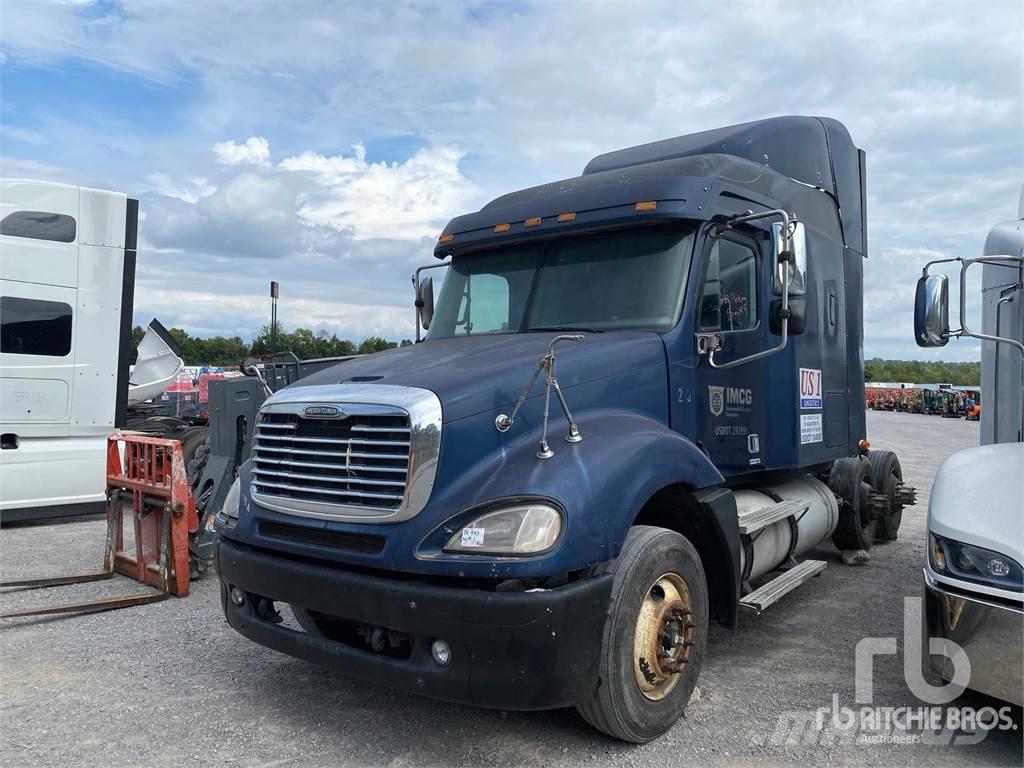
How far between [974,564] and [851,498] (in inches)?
160

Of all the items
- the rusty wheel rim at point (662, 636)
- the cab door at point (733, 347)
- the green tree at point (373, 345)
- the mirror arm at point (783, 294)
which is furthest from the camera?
the green tree at point (373, 345)

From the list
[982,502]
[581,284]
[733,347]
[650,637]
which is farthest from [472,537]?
[733,347]

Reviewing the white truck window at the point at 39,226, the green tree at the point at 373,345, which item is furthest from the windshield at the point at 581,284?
the green tree at the point at 373,345

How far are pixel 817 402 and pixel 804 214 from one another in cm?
142

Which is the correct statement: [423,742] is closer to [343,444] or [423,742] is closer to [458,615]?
[458,615]

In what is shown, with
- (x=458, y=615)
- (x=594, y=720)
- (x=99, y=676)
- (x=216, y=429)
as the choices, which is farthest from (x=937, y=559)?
(x=216, y=429)

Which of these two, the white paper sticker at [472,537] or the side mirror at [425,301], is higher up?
the side mirror at [425,301]

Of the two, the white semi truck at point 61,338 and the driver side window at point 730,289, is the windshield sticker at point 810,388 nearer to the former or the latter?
the driver side window at point 730,289

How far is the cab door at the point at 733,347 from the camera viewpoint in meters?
4.76

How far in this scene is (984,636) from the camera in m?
3.34

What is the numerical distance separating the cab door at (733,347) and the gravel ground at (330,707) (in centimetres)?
127

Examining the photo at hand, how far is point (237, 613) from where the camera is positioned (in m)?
4.10

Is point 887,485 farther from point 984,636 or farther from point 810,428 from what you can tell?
point 984,636

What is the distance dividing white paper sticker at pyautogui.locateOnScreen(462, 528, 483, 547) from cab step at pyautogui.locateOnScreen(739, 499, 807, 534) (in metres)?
2.00
